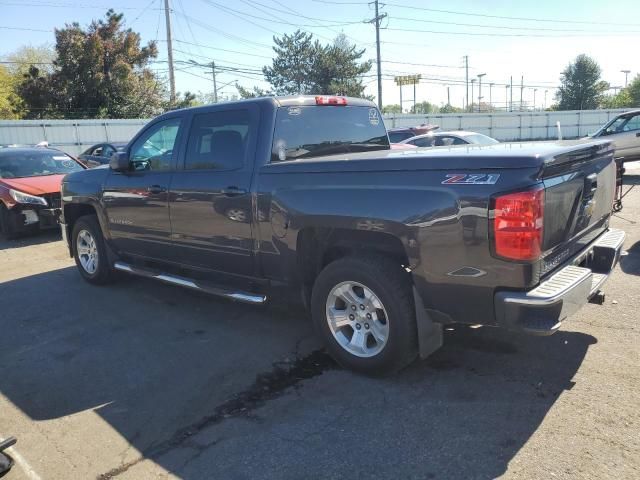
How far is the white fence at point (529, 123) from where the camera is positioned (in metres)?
39.2

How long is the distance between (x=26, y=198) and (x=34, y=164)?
4.89 ft

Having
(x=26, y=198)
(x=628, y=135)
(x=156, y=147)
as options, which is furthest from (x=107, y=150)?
(x=628, y=135)

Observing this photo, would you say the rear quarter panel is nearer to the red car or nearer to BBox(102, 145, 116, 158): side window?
the red car

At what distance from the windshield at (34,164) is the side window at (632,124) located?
43.9 feet

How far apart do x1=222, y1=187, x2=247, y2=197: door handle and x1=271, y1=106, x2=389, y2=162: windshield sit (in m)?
0.35

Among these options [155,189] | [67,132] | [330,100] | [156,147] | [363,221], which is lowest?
[363,221]

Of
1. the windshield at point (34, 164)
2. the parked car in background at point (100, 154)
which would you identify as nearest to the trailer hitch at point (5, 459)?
Result: the windshield at point (34, 164)

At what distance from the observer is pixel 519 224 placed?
3.00 m

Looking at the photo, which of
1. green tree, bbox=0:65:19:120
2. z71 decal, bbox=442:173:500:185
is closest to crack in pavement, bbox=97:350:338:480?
z71 decal, bbox=442:173:500:185

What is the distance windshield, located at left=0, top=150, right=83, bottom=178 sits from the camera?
10.4 m

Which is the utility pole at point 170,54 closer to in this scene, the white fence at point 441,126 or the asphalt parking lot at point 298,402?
the white fence at point 441,126

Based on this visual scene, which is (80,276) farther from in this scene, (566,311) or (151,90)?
(151,90)

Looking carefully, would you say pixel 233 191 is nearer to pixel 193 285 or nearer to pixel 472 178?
pixel 193 285

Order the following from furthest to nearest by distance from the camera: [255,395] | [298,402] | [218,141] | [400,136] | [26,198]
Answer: [400,136], [26,198], [218,141], [255,395], [298,402]
